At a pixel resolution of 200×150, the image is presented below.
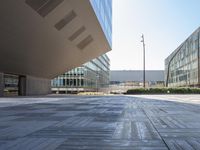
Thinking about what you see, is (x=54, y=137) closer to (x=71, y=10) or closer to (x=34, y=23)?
(x=34, y=23)

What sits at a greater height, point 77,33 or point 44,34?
Result: point 77,33

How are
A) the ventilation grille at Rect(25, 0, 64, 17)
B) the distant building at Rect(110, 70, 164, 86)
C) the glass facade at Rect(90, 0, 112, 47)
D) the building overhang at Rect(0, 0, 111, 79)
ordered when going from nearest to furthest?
the ventilation grille at Rect(25, 0, 64, 17)
the building overhang at Rect(0, 0, 111, 79)
the glass facade at Rect(90, 0, 112, 47)
the distant building at Rect(110, 70, 164, 86)

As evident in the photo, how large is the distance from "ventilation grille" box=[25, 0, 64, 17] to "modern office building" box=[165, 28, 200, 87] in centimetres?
5475

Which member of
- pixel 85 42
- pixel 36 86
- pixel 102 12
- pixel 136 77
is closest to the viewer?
pixel 102 12

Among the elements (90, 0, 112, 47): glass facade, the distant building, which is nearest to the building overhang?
(90, 0, 112, 47): glass facade

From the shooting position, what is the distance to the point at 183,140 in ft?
24.4

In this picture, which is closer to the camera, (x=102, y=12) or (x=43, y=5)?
(x=43, y=5)

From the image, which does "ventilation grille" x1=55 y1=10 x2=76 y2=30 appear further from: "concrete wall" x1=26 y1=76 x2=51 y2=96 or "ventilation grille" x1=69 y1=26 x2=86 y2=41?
"concrete wall" x1=26 y1=76 x2=51 y2=96

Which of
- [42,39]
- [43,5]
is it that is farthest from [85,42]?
[43,5]

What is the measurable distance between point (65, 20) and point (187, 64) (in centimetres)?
6155

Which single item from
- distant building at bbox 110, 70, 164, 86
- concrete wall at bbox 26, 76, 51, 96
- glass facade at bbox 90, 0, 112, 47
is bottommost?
concrete wall at bbox 26, 76, 51, 96

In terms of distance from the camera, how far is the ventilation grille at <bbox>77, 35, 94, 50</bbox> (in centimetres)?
4221

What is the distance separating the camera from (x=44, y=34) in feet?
101

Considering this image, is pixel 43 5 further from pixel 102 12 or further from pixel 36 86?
pixel 36 86
